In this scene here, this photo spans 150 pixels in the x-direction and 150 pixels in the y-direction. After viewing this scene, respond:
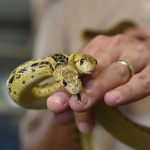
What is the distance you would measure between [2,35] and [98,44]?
2.70 metres

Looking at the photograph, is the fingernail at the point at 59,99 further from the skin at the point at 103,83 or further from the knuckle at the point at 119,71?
the knuckle at the point at 119,71

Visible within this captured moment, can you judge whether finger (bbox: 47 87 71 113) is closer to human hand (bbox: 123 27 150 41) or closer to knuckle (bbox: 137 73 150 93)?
knuckle (bbox: 137 73 150 93)

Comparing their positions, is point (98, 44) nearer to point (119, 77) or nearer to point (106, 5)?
point (119, 77)

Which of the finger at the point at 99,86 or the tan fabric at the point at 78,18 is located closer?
the finger at the point at 99,86

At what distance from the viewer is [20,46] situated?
9.41 ft

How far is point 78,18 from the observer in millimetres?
1240

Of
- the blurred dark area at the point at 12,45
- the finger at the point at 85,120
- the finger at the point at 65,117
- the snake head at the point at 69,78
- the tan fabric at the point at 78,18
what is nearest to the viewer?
the snake head at the point at 69,78

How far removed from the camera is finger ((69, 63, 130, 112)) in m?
0.37

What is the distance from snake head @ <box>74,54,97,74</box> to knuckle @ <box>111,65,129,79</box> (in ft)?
0.20

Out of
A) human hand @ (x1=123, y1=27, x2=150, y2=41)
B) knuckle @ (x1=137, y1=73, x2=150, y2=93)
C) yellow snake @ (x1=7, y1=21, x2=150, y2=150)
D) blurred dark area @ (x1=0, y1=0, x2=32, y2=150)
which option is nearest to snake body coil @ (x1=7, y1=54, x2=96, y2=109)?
yellow snake @ (x1=7, y1=21, x2=150, y2=150)

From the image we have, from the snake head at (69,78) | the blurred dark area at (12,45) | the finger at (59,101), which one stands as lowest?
the blurred dark area at (12,45)

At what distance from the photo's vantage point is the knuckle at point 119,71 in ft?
1.45

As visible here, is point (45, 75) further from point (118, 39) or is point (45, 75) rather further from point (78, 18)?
point (78, 18)

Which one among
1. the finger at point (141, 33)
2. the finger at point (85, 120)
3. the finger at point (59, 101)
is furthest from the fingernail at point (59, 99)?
the finger at point (141, 33)
